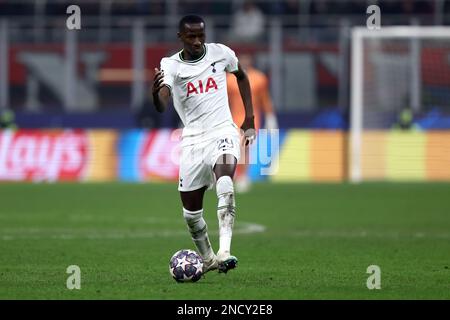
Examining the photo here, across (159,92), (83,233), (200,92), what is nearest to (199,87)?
(200,92)

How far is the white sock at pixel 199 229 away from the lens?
34.4 feet

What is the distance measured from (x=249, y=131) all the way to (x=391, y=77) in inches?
665

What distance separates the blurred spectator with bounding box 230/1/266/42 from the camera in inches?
1183

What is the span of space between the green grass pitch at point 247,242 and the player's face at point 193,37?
6.79ft

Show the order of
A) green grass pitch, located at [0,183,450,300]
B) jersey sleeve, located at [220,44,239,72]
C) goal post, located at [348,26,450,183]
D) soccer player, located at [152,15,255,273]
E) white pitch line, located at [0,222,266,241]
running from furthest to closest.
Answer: goal post, located at [348,26,450,183]
white pitch line, located at [0,222,266,241]
jersey sleeve, located at [220,44,239,72]
soccer player, located at [152,15,255,273]
green grass pitch, located at [0,183,450,300]

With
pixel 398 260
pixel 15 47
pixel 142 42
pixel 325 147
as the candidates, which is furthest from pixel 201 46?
pixel 15 47

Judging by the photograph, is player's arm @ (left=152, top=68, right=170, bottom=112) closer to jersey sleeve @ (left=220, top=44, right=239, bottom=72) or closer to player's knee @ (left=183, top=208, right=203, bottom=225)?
jersey sleeve @ (left=220, top=44, right=239, bottom=72)

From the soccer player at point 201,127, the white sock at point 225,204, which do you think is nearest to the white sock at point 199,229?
the soccer player at point 201,127

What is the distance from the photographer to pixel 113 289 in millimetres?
9336

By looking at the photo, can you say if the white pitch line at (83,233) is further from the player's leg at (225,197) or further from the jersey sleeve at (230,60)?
the player's leg at (225,197)

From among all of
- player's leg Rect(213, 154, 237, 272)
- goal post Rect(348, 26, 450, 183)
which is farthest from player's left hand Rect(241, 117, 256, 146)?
goal post Rect(348, 26, 450, 183)

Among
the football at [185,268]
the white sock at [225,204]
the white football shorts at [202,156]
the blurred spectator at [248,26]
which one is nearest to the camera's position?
the football at [185,268]

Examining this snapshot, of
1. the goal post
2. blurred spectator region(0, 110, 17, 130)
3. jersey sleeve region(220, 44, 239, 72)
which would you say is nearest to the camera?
jersey sleeve region(220, 44, 239, 72)

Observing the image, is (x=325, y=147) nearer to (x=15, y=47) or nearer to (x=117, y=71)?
(x=117, y=71)
